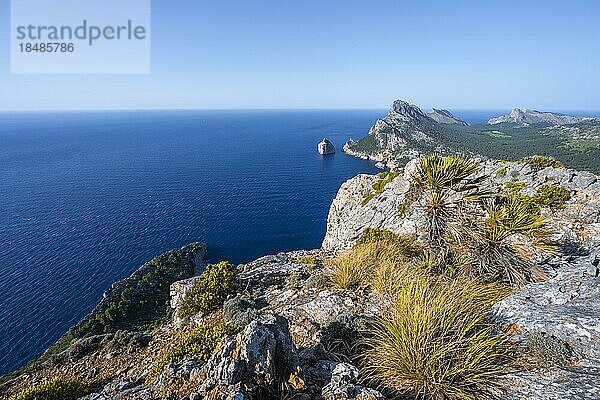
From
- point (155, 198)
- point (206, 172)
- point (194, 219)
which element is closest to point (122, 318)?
point (194, 219)

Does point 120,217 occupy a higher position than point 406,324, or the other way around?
point 406,324

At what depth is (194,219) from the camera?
69.2 metres

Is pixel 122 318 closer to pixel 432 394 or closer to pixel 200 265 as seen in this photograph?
pixel 200 265

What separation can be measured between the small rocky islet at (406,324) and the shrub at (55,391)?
1.3 inches

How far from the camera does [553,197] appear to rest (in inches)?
650

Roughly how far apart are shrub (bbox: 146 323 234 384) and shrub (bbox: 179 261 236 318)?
3.53 metres

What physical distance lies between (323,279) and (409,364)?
20.2ft

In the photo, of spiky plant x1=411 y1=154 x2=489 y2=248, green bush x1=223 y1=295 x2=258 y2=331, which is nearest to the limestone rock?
green bush x1=223 y1=295 x2=258 y2=331

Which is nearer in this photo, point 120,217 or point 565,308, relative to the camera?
point 565,308

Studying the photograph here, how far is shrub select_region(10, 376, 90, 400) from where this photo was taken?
661cm

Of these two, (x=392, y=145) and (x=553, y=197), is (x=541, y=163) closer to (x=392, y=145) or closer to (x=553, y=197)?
(x=553, y=197)

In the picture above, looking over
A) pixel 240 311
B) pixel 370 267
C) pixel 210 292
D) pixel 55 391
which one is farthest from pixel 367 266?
pixel 55 391

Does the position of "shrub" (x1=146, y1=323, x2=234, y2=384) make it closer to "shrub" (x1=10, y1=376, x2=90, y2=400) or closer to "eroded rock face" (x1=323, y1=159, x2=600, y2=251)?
A: "shrub" (x1=10, y1=376, x2=90, y2=400)

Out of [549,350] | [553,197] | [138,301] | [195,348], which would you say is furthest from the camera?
[138,301]
